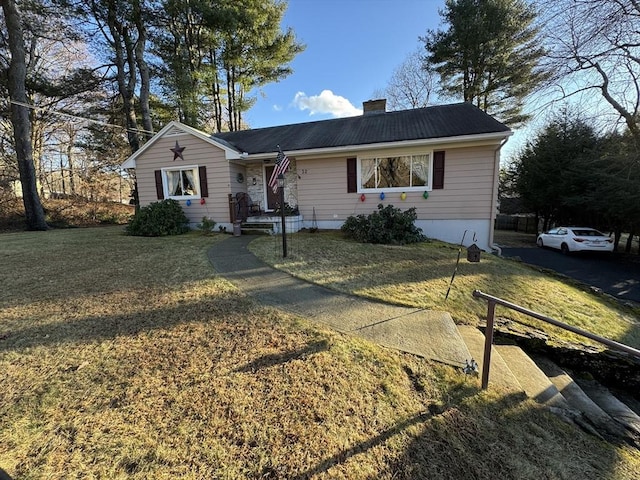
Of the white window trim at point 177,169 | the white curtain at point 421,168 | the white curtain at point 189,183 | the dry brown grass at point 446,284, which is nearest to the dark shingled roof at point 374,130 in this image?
the white curtain at point 421,168

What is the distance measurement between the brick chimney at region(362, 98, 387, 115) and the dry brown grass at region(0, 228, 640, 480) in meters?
12.1

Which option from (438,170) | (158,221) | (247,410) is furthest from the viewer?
(158,221)

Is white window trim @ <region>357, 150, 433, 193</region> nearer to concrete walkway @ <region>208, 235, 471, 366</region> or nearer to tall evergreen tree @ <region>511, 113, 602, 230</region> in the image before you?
concrete walkway @ <region>208, 235, 471, 366</region>

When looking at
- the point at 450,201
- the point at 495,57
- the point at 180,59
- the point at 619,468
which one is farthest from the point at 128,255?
the point at 495,57

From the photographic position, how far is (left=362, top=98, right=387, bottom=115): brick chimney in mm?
13039

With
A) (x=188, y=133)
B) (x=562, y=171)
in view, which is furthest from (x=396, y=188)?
(x=562, y=171)

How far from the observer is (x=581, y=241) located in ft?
39.0

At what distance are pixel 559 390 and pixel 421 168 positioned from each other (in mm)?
7385

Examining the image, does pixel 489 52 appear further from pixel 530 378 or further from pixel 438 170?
pixel 530 378

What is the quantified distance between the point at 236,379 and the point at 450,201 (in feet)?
28.3

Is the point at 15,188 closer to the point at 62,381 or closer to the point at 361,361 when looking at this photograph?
the point at 62,381

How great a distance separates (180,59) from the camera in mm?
15125

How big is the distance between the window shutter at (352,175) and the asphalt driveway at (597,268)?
7210mm

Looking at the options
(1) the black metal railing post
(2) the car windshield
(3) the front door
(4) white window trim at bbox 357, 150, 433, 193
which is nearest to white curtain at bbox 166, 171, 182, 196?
(3) the front door
